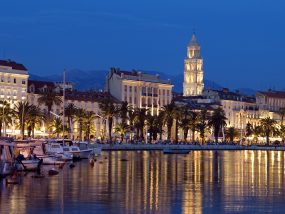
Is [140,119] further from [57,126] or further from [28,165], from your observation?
[28,165]

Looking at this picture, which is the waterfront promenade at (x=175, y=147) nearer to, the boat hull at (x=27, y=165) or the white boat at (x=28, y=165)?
the white boat at (x=28, y=165)

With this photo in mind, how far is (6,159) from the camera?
5950 centimetres

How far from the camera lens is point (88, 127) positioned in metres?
157

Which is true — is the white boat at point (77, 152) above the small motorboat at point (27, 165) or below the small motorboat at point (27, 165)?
above

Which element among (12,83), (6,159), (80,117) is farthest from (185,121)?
(6,159)

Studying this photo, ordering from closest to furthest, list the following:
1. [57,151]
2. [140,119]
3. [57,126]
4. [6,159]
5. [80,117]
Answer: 1. [6,159]
2. [57,151]
3. [57,126]
4. [80,117]
5. [140,119]

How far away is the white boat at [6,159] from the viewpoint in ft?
182

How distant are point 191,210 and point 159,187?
12562mm

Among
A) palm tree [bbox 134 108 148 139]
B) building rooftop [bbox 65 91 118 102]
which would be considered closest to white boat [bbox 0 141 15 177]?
palm tree [bbox 134 108 148 139]

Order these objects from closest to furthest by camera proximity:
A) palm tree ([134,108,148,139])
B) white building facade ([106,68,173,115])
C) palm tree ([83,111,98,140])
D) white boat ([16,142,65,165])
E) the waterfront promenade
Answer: white boat ([16,142,65,165]) → the waterfront promenade → palm tree ([83,111,98,140]) → palm tree ([134,108,148,139]) → white building facade ([106,68,173,115])

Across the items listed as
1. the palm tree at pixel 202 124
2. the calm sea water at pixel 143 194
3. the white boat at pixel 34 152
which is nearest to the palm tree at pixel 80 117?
the palm tree at pixel 202 124

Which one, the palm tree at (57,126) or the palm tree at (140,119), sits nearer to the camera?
the palm tree at (57,126)

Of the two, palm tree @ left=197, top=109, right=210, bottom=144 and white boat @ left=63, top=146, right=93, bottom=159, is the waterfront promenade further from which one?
white boat @ left=63, top=146, right=93, bottom=159

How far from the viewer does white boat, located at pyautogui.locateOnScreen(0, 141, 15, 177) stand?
5534 centimetres
